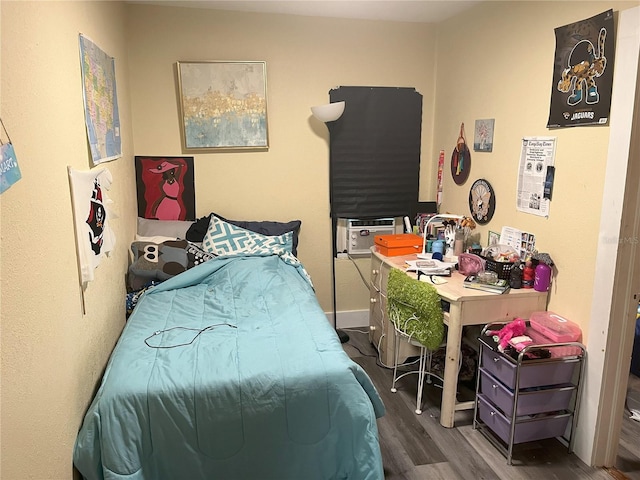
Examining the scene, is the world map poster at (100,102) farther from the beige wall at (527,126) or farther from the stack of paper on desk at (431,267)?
the beige wall at (527,126)

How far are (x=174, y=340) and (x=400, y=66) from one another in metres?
2.61

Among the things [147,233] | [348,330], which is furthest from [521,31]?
[147,233]

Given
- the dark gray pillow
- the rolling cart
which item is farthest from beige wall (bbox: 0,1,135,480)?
the rolling cart

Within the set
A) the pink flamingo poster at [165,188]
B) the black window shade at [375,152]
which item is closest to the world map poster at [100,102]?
the pink flamingo poster at [165,188]

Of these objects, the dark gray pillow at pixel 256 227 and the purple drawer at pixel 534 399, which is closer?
the purple drawer at pixel 534 399

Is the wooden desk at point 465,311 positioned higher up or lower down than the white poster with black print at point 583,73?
lower down

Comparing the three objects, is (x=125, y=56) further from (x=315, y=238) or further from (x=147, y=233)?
(x=315, y=238)

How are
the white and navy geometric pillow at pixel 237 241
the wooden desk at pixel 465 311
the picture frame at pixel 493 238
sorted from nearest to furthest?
the wooden desk at pixel 465 311
the picture frame at pixel 493 238
the white and navy geometric pillow at pixel 237 241

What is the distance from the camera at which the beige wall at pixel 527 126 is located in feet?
7.18

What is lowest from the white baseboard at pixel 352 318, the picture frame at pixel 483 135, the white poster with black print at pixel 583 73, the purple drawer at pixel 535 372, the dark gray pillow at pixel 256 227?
the white baseboard at pixel 352 318

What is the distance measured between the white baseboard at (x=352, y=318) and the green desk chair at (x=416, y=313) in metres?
1.03

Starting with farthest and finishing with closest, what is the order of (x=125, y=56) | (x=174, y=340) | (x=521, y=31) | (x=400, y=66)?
(x=400, y=66)
(x=125, y=56)
(x=521, y=31)
(x=174, y=340)

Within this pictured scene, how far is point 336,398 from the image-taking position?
1.85 m

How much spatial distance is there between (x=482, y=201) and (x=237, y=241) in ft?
5.33
